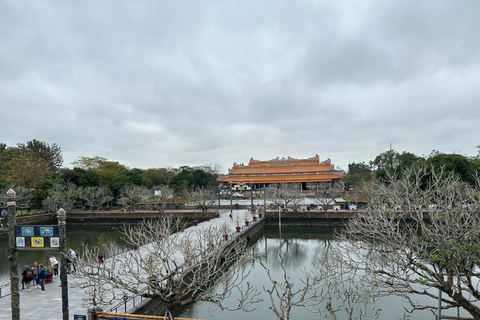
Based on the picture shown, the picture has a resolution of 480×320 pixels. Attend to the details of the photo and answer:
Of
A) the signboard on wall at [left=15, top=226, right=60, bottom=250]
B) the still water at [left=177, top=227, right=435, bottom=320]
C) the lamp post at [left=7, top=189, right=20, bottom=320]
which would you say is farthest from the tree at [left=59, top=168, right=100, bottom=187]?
the lamp post at [left=7, top=189, right=20, bottom=320]

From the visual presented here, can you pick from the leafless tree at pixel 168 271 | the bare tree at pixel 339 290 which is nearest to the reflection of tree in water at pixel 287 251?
the bare tree at pixel 339 290

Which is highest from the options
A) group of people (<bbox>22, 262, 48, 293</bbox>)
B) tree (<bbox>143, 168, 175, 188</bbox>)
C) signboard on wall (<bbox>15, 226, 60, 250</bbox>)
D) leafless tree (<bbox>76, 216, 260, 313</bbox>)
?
tree (<bbox>143, 168, 175, 188</bbox>)

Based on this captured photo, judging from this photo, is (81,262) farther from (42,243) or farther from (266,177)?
(266,177)

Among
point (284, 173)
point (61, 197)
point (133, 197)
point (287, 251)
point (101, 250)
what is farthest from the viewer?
point (284, 173)

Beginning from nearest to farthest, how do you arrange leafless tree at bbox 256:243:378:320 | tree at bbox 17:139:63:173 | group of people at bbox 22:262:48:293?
leafless tree at bbox 256:243:378:320 → group of people at bbox 22:262:48:293 → tree at bbox 17:139:63:173

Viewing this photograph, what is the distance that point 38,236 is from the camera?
795 centimetres

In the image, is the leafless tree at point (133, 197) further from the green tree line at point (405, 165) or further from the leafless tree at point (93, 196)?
the green tree line at point (405, 165)

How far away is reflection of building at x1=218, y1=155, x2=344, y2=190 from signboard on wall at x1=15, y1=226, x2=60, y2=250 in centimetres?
4581

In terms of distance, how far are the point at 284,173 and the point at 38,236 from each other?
5025 centimetres

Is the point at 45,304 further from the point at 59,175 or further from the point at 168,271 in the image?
the point at 59,175

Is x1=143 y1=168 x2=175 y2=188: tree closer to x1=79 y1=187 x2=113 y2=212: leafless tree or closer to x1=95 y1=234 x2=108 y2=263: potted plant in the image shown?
x1=79 y1=187 x2=113 y2=212: leafless tree

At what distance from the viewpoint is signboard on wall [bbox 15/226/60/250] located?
793 centimetres

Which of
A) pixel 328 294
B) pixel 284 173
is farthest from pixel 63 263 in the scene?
pixel 284 173

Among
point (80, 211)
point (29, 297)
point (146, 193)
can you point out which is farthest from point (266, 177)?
point (29, 297)
